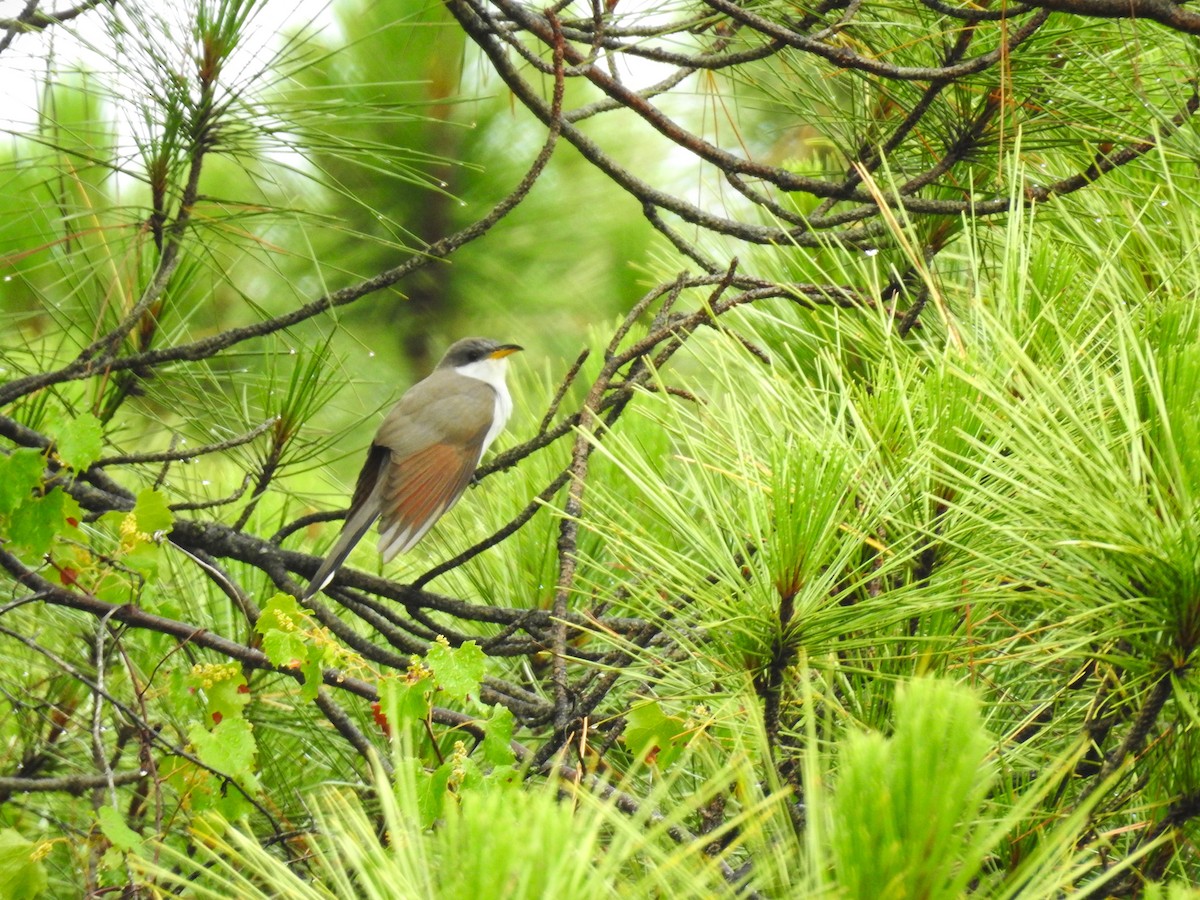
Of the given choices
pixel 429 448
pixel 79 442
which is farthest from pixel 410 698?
pixel 429 448

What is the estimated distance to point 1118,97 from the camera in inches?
63.1

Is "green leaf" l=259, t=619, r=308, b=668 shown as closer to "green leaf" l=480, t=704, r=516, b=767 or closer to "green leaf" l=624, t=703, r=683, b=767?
"green leaf" l=480, t=704, r=516, b=767

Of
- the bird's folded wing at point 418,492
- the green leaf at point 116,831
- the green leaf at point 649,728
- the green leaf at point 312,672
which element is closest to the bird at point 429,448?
the bird's folded wing at point 418,492

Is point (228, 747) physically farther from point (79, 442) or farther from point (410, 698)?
point (79, 442)

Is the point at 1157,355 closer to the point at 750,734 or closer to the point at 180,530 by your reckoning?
the point at 750,734

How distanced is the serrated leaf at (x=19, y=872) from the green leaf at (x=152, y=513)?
0.39 m

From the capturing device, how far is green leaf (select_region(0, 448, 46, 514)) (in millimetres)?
1419

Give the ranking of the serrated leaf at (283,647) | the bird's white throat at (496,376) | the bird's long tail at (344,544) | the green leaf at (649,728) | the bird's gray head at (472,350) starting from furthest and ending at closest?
the bird's gray head at (472,350), the bird's white throat at (496,376), the bird's long tail at (344,544), the serrated leaf at (283,647), the green leaf at (649,728)

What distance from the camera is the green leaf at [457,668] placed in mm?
1258

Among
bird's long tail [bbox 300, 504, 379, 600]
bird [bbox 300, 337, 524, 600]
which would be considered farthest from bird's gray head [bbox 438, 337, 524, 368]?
bird's long tail [bbox 300, 504, 379, 600]

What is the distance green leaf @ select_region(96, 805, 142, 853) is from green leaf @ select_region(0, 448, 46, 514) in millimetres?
398

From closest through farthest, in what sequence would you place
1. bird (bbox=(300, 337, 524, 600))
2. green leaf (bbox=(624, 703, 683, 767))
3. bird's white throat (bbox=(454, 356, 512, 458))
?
green leaf (bbox=(624, 703, 683, 767))
bird (bbox=(300, 337, 524, 600))
bird's white throat (bbox=(454, 356, 512, 458))

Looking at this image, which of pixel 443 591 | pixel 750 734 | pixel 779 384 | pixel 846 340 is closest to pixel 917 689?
pixel 750 734

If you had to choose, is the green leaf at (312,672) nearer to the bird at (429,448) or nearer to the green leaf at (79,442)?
the green leaf at (79,442)
